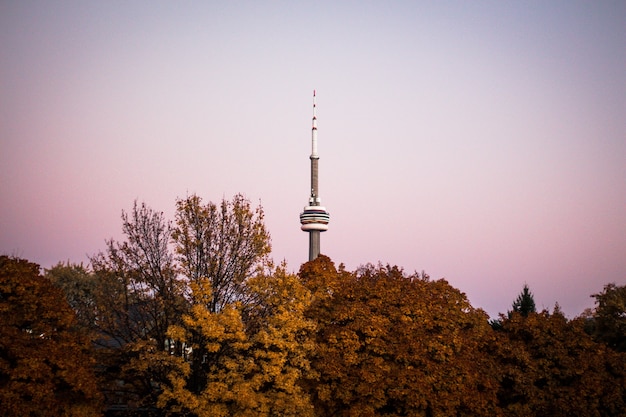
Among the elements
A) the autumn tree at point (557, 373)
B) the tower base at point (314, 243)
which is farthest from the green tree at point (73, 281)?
the tower base at point (314, 243)

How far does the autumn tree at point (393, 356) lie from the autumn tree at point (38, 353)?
12.1m

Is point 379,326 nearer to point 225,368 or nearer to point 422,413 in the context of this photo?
point 422,413

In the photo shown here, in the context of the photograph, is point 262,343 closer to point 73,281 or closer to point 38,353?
point 38,353

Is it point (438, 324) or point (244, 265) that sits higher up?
point (244, 265)

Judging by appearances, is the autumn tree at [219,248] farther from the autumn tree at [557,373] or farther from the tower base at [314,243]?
the tower base at [314,243]

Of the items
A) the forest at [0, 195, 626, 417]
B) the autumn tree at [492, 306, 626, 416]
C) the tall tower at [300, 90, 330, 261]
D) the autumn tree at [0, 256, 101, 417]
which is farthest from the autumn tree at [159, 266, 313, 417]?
the tall tower at [300, 90, 330, 261]

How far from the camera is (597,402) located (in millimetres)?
36188

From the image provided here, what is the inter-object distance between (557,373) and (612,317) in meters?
17.4

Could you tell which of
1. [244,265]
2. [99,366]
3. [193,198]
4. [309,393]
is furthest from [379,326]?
[99,366]

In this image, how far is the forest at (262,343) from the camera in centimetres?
3033

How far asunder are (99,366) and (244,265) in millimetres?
9531

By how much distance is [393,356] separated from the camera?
35406 mm

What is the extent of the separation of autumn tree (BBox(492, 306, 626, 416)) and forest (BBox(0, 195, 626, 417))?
84 mm

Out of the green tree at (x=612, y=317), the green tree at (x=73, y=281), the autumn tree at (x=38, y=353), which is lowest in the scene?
the autumn tree at (x=38, y=353)
